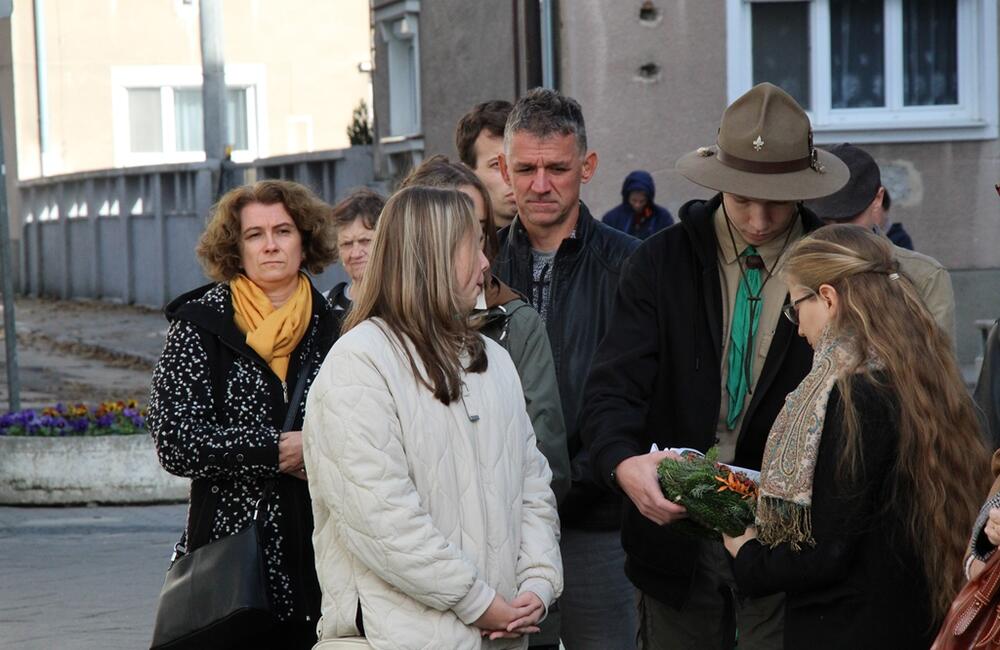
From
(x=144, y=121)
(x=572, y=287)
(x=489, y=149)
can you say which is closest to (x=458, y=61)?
(x=489, y=149)

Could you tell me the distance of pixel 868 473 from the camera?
3.75 metres

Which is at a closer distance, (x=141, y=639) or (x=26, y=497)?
(x=141, y=639)

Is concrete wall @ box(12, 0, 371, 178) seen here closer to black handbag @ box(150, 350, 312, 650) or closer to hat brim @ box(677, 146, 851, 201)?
black handbag @ box(150, 350, 312, 650)

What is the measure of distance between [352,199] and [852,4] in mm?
9347

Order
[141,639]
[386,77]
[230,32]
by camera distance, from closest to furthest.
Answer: [141,639]
[386,77]
[230,32]

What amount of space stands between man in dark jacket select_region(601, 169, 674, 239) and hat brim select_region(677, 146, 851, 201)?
8.80 meters

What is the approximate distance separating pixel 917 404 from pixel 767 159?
3.58ft

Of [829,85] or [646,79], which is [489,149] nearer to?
[646,79]

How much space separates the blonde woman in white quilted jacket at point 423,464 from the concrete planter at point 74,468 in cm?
638

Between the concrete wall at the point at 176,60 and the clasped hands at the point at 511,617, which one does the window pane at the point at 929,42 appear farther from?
the concrete wall at the point at 176,60

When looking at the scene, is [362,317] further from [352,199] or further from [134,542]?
[134,542]

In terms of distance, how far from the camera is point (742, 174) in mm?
4637

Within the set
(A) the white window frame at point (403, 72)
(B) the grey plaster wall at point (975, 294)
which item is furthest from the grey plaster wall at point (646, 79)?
(A) the white window frame at point (403, 72)

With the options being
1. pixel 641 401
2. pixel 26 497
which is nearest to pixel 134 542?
pixel 26 497
